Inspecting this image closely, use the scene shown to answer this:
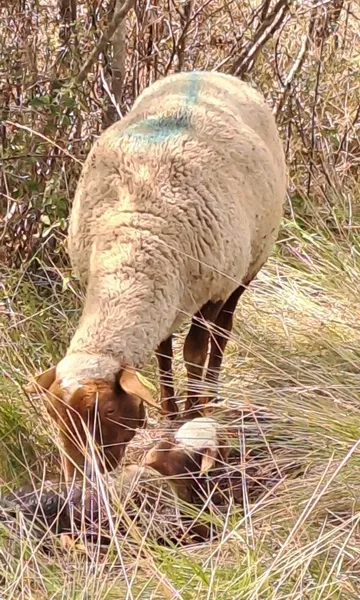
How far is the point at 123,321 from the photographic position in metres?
3.25

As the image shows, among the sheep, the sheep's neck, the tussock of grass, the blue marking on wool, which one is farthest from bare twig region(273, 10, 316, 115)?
the sheep's neck

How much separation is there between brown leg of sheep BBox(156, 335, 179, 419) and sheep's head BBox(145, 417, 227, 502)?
31cm

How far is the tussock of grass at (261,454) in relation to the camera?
2613mm

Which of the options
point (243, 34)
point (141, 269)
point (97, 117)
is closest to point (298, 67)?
point (243, 34)

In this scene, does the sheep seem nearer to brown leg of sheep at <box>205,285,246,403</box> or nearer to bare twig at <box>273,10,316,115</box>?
brown leg of sheep at <box>205,285,246,403</box>

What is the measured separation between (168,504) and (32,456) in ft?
2.46

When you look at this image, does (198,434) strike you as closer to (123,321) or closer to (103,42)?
(123,321)

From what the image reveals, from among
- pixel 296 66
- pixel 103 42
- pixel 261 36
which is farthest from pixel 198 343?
pixel 296 66

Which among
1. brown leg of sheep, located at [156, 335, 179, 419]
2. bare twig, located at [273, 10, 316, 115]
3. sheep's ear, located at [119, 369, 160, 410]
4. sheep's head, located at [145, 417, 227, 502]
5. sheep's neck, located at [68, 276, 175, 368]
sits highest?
bare twig, located at [273, 10, 316, 115]

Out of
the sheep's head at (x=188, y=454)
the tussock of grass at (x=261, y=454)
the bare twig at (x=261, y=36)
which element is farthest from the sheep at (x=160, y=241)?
the bare twig at (x=261, y=36)

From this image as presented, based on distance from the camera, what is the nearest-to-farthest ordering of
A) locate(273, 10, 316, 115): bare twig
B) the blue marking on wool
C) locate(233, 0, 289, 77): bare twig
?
the blue marking on wool → locate(233, 0, 289, 77): bare twig → locate(273, 10, 316, 115): bare twig

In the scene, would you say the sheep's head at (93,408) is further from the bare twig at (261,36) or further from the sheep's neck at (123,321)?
the bare twig at (261,36)

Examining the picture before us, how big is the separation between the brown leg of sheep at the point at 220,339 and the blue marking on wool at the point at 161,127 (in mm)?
683

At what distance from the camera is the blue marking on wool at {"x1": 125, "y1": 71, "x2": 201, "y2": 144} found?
3674 millimetres
